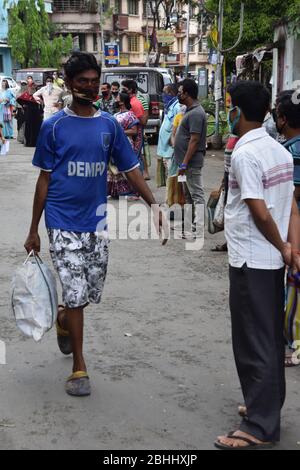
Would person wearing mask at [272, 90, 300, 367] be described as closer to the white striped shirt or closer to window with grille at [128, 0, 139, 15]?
the white striped shirt

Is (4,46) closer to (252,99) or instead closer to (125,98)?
(125,98)

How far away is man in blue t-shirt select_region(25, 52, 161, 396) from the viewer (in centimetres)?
405

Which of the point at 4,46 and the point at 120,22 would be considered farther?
the point at 120,22

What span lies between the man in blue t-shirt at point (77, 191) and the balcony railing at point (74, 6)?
193 feet

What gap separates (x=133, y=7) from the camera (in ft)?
218

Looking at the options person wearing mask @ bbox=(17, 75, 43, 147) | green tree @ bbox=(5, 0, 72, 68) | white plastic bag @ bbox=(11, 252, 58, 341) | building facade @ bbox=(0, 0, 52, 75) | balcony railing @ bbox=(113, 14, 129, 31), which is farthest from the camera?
balcony railing @ bbox=(113, 14, 129, 31)

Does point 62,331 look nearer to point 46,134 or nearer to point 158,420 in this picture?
point 158,420

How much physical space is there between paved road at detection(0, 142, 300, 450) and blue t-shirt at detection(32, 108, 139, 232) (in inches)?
39.5

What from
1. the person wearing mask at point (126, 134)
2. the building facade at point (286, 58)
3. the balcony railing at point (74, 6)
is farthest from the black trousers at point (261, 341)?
the balcony railing at point (74, 6)

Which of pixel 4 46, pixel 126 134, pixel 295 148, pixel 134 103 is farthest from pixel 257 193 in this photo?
pixel 4 46

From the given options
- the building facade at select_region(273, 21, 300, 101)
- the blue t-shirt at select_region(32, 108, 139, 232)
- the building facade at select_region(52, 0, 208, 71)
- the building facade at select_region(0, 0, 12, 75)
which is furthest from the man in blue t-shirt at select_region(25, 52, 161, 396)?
the building facade at select_region(0, 0, 12, 75)

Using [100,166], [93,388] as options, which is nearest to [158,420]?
[93,388]

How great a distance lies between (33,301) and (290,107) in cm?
199

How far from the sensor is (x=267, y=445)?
352 centimetres
